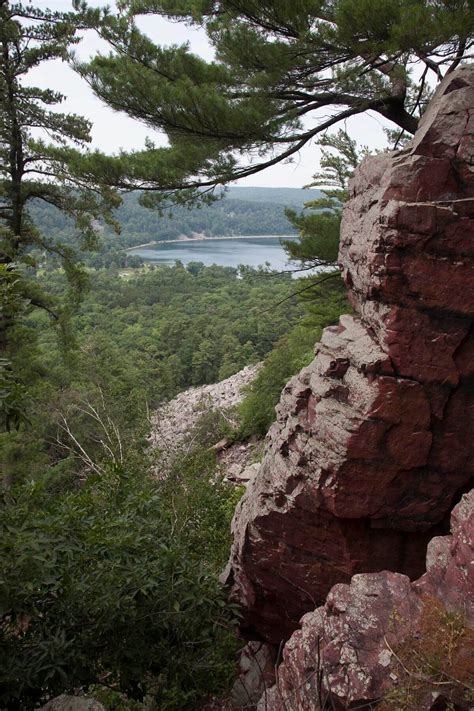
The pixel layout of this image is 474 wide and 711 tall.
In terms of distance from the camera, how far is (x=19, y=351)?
9805 millimetres

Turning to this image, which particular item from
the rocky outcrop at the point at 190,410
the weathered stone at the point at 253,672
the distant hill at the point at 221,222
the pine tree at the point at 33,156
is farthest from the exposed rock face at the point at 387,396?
the distant hill at the point at 221,222

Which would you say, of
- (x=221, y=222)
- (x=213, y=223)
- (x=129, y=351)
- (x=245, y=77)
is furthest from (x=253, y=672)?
(x=213, y=223)

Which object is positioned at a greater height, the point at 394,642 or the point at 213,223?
the point at 213,223

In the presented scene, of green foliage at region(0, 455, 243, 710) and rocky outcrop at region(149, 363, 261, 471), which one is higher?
green foliage at region(0, 455, 243, 710)

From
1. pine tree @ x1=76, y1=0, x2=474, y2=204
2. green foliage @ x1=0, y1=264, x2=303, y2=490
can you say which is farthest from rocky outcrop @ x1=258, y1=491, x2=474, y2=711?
pine tree @ x1=76, y1=0, x2=474, y2=204

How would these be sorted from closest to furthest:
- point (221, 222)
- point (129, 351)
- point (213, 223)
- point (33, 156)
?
point (33, 156) → point (129, 351) → point (221, 222) → point (213, 223)

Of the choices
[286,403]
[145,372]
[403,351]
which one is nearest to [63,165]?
[286,403]

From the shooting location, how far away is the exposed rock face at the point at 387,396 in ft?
11.9

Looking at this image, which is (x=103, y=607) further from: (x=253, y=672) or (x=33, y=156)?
(x=33, y=156)

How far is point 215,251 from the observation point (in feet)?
255

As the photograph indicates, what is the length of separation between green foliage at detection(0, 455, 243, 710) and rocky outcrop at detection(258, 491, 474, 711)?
2.76 ft

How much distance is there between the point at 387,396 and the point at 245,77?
4173mm

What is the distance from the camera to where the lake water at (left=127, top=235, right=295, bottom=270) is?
66625 mm

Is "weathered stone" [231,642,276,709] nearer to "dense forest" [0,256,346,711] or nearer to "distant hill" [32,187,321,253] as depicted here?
"dense forest" [0,256,346,711]
